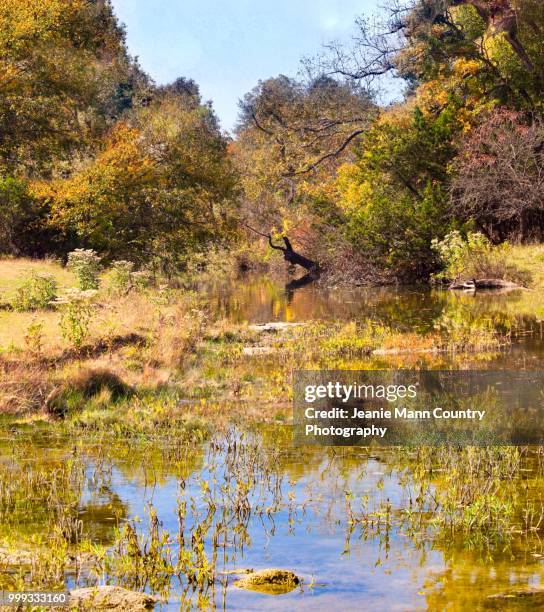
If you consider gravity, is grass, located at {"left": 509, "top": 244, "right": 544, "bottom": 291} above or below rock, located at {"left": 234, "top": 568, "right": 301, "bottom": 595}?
above

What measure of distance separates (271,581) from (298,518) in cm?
188

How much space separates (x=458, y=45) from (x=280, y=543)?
3755cm

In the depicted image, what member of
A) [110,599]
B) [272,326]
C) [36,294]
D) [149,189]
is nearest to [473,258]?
[149,189]

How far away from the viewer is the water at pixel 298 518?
7.53m

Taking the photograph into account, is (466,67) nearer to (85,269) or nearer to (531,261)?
(531,261)

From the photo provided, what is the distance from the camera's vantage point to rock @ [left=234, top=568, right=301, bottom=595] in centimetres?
754

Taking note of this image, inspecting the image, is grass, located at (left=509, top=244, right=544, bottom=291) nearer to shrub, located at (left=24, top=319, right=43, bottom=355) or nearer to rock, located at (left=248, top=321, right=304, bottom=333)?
rock, located at (left=248, top=321, right=304, bottom=333)

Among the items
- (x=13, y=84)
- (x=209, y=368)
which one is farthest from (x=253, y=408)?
(x=13, y=84)

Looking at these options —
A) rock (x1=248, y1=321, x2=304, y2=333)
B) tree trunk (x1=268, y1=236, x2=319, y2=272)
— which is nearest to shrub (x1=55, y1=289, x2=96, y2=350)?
rock (x1=248, y1=321, x2=304, y2=333)

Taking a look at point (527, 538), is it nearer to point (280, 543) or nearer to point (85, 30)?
point (280, 543)

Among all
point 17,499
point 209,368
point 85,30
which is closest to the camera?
point 17,499

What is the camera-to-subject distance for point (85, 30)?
44.8 meters

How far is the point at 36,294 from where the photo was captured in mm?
22938

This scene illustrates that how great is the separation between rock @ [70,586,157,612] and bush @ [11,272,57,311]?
15605 mm
